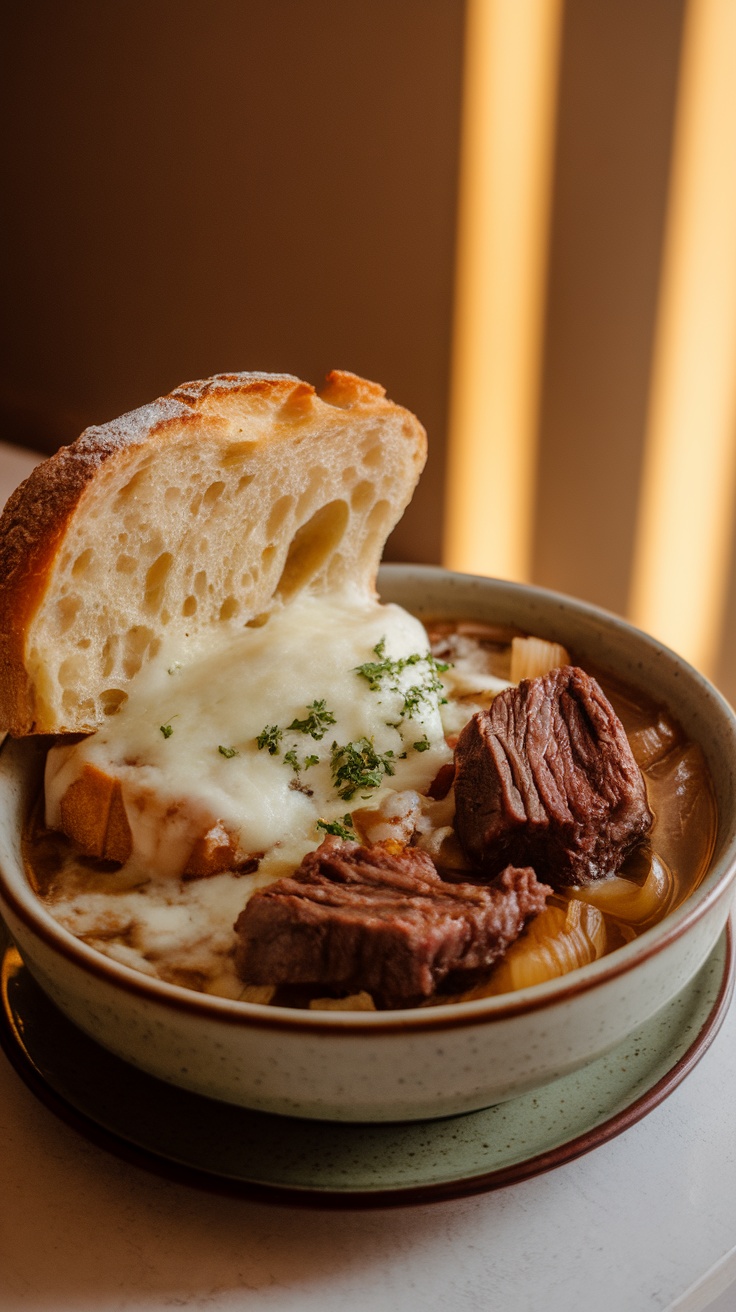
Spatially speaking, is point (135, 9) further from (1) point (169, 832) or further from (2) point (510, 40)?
(1) point (169, 832)

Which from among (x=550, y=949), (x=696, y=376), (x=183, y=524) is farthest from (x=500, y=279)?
(x=550, y=949)

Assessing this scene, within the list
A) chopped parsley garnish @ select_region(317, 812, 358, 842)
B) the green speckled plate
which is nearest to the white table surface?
the green speckled plate

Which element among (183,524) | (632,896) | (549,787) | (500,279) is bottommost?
(632,896)

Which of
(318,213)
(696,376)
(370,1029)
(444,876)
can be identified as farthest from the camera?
(318,213)

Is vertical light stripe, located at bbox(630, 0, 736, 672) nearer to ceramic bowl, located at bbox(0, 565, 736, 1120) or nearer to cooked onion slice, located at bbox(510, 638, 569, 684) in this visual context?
cooked onion slice, located at bbox(510, 638, 569, 684)

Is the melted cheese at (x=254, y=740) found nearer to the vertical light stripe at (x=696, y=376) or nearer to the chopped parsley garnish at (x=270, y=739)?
the chopped parsley garnish at (x=270, y=739)

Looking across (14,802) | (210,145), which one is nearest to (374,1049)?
(14,802)

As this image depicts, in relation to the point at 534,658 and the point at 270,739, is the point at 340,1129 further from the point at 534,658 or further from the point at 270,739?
the point at 534,658

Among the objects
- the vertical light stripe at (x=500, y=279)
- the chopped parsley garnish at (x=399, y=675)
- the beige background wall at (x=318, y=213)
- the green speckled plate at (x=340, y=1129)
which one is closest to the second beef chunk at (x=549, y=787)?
the chopped parsley garnish at (x=399, y=675)
